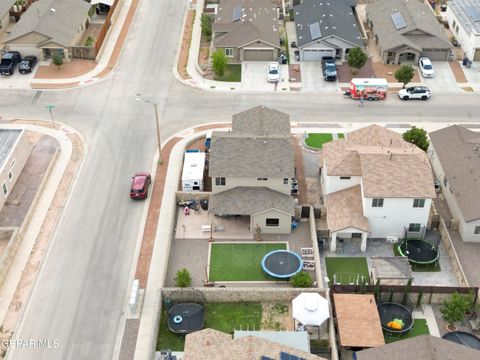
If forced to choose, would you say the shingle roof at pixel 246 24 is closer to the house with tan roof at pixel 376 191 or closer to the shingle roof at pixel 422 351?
the house with tan roof at pixel 376 191

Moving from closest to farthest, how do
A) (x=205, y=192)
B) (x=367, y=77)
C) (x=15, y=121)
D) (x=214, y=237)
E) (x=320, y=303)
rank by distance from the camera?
(x=320, y=303) → (x=214, y=237) → (x=205, y=192) → (x=15, y=121) → (x=367, y=77)

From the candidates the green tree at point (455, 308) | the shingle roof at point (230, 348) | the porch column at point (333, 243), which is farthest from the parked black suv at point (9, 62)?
the green tree at point (455, 308)

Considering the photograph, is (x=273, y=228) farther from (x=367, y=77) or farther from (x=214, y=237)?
(x=367, y=77)

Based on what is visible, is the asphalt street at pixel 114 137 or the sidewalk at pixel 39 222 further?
the sidewalk at pixel 39 222

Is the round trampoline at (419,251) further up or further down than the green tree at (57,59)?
further down

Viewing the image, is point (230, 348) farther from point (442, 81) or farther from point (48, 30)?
point (48, 30)

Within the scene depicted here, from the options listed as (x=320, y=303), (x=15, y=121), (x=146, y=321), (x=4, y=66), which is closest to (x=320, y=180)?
(x=320, y=303)
